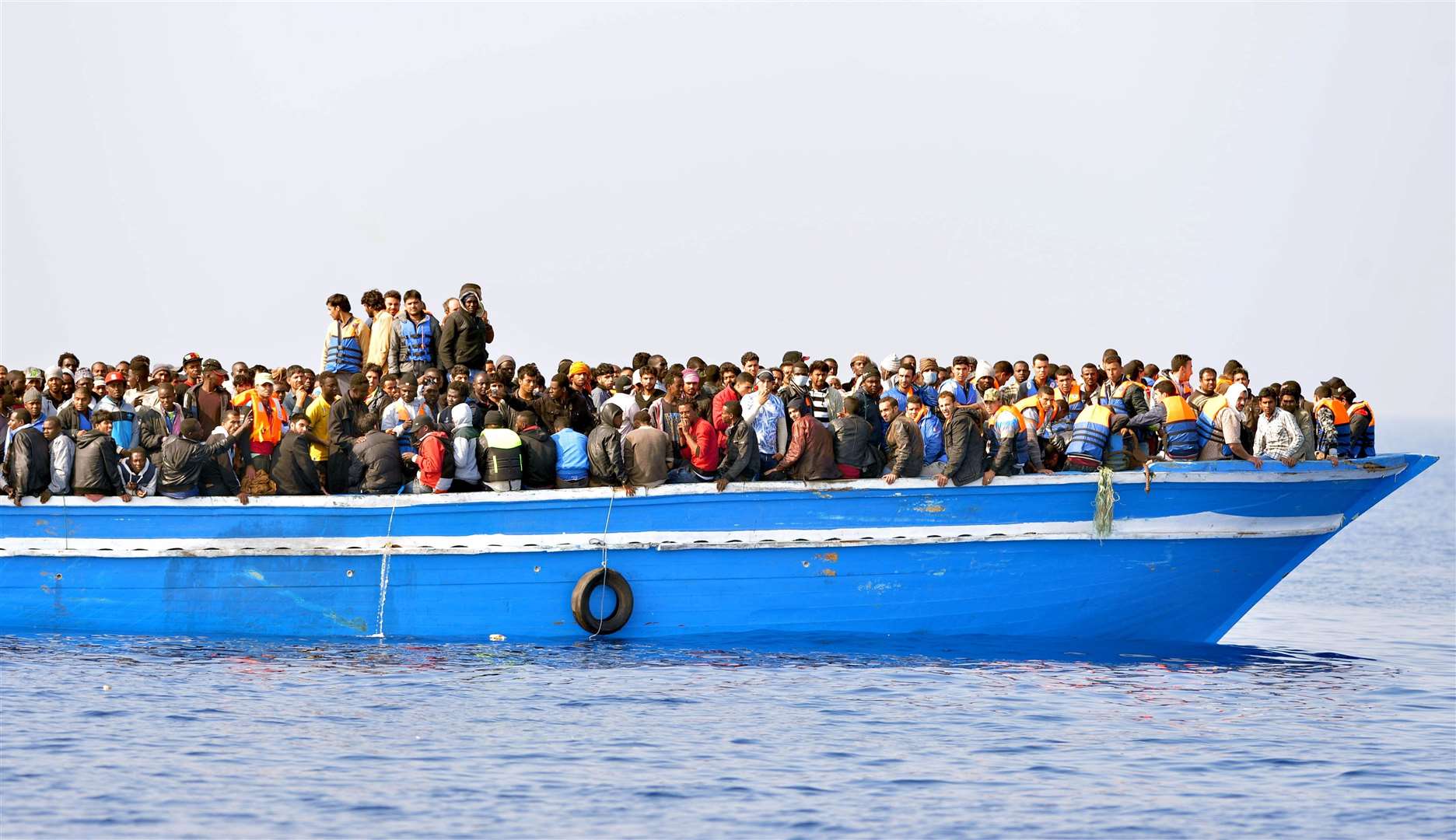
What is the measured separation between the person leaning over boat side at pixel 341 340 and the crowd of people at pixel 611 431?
1.80ft

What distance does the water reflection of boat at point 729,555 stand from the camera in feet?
64.2

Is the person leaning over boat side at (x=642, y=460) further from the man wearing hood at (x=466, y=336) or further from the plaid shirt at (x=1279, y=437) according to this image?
the plaid shirt at (x=1279, y=437)

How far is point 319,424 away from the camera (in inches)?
806

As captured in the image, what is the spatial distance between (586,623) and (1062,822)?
726 centimetres

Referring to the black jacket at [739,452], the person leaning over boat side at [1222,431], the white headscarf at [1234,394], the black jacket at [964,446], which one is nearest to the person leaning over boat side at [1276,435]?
the person leaning over boat side at [1222,431]

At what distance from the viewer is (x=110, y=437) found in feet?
66.2

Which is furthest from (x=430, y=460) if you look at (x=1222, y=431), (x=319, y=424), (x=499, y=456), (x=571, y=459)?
(x=1222, y=431)

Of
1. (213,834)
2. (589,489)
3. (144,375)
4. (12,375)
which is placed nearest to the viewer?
(213,834)

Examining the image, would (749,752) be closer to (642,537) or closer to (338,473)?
(642,537)

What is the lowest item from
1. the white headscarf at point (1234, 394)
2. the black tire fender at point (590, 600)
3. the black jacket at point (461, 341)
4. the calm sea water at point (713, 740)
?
the calm sea water at point (713, 740)

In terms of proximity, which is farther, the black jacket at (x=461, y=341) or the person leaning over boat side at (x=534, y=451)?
the black jacket at (x=461, y=341)

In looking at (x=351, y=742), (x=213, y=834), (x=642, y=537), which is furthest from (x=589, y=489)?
(x=213, y=834)

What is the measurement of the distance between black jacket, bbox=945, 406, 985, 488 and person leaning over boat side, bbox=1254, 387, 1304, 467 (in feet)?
10.8

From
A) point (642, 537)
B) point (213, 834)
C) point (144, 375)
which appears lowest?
point (213, 834)
